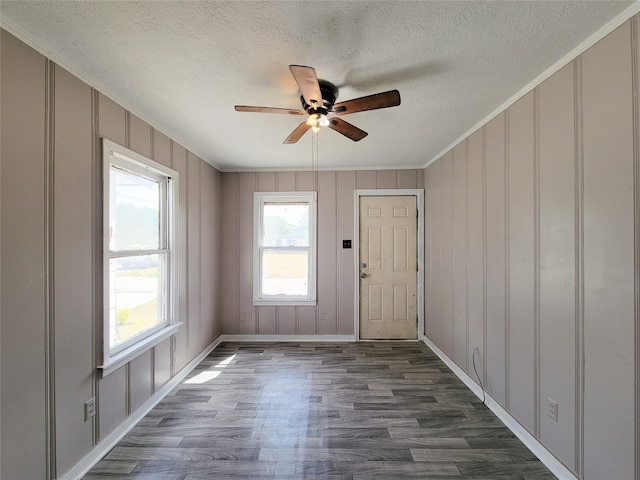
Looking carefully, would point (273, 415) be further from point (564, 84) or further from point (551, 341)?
point (564, 84)

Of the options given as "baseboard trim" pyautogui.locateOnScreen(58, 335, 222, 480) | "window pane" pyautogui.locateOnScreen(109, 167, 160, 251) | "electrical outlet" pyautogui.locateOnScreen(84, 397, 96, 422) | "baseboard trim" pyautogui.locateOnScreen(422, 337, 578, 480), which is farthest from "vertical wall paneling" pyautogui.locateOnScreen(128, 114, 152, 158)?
"baseboard trim" pyautogui.locateOnScreen(422, 337, 578, 480)

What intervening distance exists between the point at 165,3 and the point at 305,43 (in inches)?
25.1

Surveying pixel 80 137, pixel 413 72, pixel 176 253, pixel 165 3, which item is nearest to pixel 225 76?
pixel 165 3

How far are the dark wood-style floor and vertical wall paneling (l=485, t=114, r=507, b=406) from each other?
334 mm

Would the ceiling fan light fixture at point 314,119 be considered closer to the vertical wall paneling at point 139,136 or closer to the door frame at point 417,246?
the vertical wall paneling at point 139,136

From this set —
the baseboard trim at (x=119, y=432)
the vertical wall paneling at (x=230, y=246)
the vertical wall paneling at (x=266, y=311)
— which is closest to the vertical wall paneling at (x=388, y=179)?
the vertical wall paneling at (x=266, y=311)

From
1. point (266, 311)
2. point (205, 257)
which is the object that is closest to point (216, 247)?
point (205, 257)

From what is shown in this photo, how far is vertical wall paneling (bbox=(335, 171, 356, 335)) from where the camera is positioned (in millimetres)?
3840

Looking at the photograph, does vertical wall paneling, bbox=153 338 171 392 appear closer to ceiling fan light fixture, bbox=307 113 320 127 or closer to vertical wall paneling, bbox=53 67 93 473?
vertical wall paneling, bbox=53 67 93 473

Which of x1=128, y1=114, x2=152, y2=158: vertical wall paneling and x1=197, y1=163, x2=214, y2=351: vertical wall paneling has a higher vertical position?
x1=128, y1=114, x2=152, y2=158: vertical wall paneling

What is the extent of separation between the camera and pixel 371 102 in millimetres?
1584

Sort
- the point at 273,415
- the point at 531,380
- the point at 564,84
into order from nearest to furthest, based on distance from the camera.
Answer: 1. the point at 564,84
2. the point at 531,380
3. the point at 273,415

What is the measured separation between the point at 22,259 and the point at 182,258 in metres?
1.48

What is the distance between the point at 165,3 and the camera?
116cm
